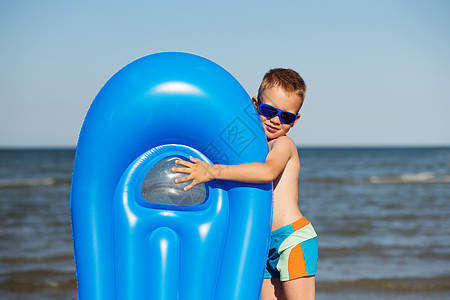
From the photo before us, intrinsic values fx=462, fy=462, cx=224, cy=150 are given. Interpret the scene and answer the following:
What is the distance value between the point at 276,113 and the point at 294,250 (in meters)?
0.63

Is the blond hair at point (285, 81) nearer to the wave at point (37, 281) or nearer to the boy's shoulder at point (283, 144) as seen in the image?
the boy's shoulder at point (283, 144)

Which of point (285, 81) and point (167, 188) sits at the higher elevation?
point (285, 81)

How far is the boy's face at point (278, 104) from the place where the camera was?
207 cm

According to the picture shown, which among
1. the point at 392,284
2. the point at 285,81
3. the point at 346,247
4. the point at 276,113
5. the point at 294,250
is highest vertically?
the point at 285,81

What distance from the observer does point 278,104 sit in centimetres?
208

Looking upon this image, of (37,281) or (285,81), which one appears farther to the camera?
(37,281)

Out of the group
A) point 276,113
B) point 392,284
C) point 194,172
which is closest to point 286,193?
point 276,113

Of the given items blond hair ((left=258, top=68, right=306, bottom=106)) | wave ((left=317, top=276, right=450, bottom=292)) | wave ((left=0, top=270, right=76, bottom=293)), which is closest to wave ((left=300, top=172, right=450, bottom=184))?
wave ((left=317, top=276, right=450, bottom=292))

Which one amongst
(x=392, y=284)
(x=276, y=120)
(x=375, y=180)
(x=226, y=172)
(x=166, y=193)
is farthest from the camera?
(x=375, y=180)

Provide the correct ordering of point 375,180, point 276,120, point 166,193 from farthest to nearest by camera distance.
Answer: point 375,180, point 276,120, point 166,193

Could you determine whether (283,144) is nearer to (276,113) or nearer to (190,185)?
(276,113)

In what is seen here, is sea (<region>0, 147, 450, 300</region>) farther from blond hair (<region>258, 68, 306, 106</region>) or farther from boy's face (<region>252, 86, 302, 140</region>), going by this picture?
blond hair (<region>258, 68, 306, 106</region>)

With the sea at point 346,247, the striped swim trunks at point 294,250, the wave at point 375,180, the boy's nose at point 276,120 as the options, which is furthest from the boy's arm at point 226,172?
the wave at point 375,180

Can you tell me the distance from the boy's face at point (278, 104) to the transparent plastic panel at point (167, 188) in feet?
1.39
